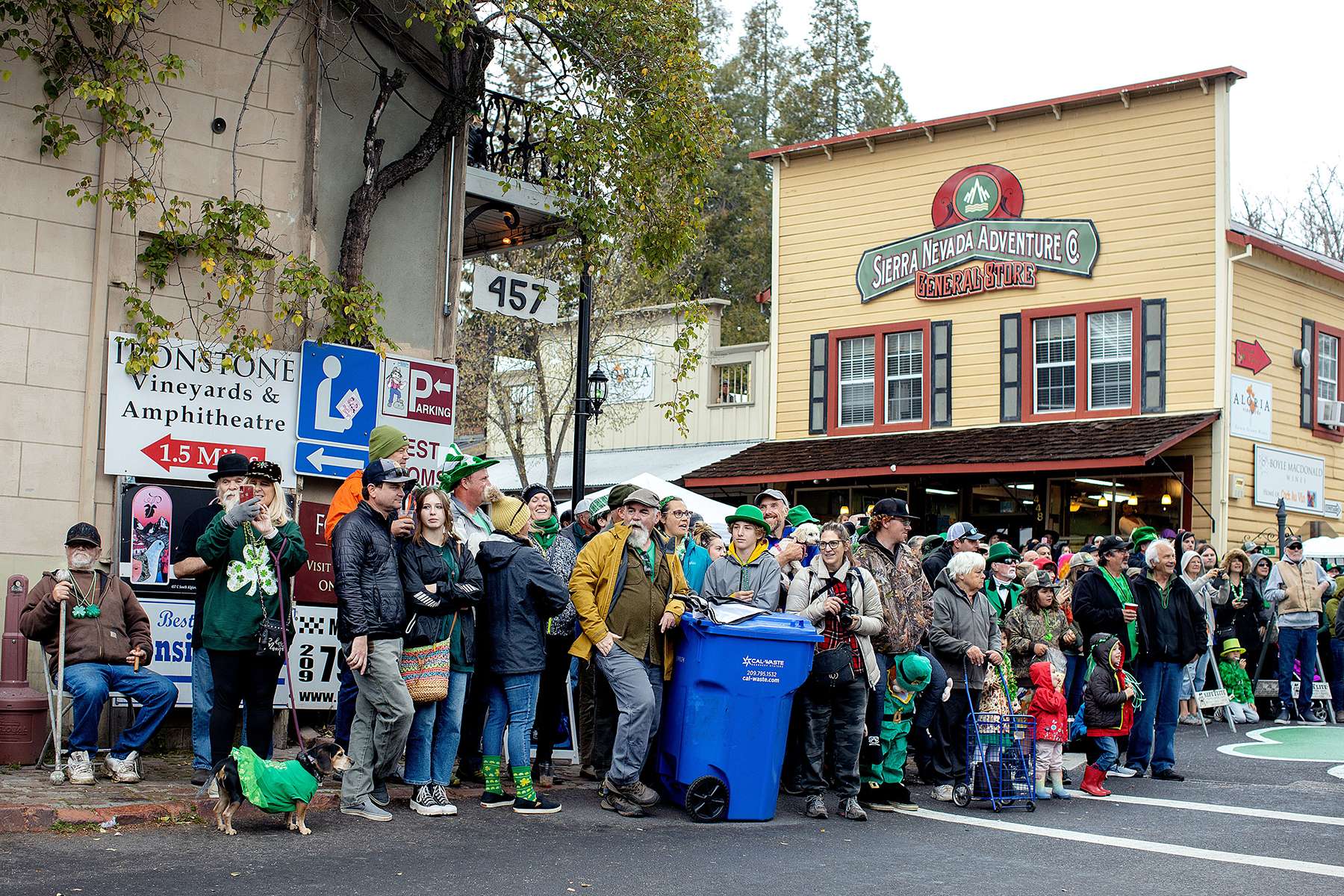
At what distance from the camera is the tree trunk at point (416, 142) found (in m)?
11.6

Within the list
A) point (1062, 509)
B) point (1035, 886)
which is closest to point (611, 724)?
point (1035, 886)

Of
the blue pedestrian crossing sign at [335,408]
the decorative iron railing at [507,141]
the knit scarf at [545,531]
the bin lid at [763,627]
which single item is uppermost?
the decorative iron railing at [507,141]

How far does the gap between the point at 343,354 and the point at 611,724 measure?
147 inches

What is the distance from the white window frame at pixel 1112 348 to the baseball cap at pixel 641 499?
51.2ft

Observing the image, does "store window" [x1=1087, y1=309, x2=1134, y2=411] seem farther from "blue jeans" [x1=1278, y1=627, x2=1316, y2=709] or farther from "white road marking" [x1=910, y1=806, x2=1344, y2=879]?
"white road marking" [x1=910, y1=806, x2=1344, y2=879]

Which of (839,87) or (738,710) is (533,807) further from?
(839,87)

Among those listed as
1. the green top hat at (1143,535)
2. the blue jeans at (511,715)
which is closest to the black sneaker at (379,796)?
the blue jeans at (511,715)

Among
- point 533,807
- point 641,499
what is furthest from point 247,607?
point 641,499

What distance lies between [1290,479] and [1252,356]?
7.73ft

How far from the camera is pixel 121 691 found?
8906 mm

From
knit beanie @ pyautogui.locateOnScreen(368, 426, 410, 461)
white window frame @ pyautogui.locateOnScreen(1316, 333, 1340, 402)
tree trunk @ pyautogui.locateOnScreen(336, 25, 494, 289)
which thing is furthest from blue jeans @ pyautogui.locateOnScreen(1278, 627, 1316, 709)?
knit beanie @ pyautogui.locateOnScreen(368, 426, 410, 461)

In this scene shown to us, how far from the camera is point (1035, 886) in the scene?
7.22 m

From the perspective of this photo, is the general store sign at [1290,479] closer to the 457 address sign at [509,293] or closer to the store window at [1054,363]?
the store window at [1054,363]

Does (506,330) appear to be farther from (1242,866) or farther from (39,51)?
(1242,866)
